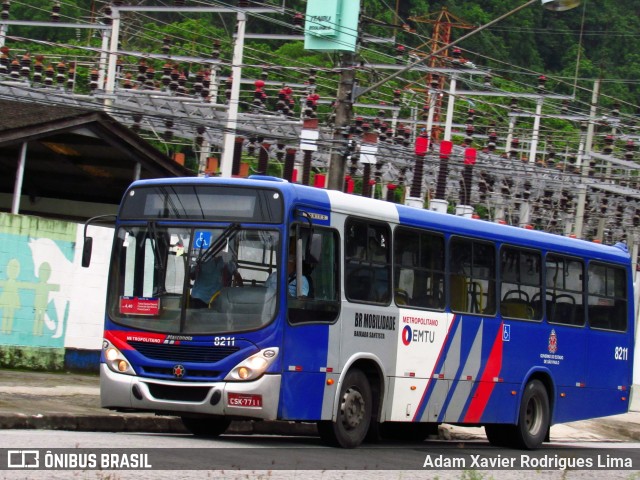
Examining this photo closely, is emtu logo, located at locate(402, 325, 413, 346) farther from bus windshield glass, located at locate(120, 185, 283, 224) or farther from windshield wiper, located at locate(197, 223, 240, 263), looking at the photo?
windshield wiper, located at locate(197, 223, 240, 263)

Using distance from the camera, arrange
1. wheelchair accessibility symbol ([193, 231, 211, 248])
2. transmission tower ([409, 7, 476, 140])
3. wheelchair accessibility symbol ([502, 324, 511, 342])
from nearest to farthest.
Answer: wheelchair accessibility symbol ([193, 231, 211, 248]), wheelchair accessibility symbol ([502, 324, 511, 342]), transmission tower ([409, 7, 476, 140])

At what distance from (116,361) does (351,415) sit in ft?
8.68

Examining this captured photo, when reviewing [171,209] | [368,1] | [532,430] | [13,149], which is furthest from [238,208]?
[368,1]

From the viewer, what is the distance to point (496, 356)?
644 inches

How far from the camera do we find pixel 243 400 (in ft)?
41.1

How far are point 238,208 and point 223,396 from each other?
6.55 ft

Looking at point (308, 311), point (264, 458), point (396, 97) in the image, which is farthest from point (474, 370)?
point (396, 97)

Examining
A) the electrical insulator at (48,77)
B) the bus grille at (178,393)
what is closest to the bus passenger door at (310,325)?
the bus grille at (178,393)

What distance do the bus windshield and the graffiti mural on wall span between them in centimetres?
651

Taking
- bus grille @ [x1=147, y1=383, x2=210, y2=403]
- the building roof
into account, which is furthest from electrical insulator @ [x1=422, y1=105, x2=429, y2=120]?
bus grille @ [x1=147, y1=383, x2=210, y2=403]

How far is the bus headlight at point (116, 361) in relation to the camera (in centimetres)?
1313

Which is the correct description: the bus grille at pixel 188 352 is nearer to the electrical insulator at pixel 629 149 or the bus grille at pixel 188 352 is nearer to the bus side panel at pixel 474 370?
the bus side panel at pixel 474 370

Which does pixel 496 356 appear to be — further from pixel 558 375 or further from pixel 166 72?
pixel 166 72

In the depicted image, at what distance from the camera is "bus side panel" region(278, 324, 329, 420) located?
1272 centimetres
